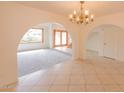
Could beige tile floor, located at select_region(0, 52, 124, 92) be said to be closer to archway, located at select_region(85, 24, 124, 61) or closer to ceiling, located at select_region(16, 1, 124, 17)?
ceiling, located at select_region(16, 1, 124, 17)

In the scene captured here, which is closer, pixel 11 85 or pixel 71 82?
pixel 11 85

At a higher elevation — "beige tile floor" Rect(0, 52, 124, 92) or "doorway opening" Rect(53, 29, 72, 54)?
"doorway opening" Rect(53, 29, 72, 54)

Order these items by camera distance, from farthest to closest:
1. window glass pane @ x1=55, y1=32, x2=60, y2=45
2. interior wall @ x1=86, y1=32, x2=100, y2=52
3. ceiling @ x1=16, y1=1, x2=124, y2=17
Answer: window glass pane @ x1=55, y1=32, x2=60, y2=45 < interior wall @ x1=86, y1=32, x2=100, y2=52 < ceiling @ x1=16, y1=1, x2=124, y2=17

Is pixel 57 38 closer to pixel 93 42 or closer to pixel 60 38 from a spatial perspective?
pixel 60 38

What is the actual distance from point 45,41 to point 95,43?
5.08 metres

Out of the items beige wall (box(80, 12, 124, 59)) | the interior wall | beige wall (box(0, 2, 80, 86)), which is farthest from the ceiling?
the interior wall

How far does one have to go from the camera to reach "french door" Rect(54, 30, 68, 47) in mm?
13766

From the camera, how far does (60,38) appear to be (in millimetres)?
14445

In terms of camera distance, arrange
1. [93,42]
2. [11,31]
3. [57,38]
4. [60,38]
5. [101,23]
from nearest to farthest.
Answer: [11,31], [101,23], [93,42], [57,38], [60,38]


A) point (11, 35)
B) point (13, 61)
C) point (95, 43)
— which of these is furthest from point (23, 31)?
point (95, 43)

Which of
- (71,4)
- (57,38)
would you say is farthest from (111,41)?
(57,38)

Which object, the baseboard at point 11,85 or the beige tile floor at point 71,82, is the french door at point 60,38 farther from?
the baseboard at point 11,85

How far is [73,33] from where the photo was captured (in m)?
6.95

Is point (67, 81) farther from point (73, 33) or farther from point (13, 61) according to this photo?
point (73, 33)
